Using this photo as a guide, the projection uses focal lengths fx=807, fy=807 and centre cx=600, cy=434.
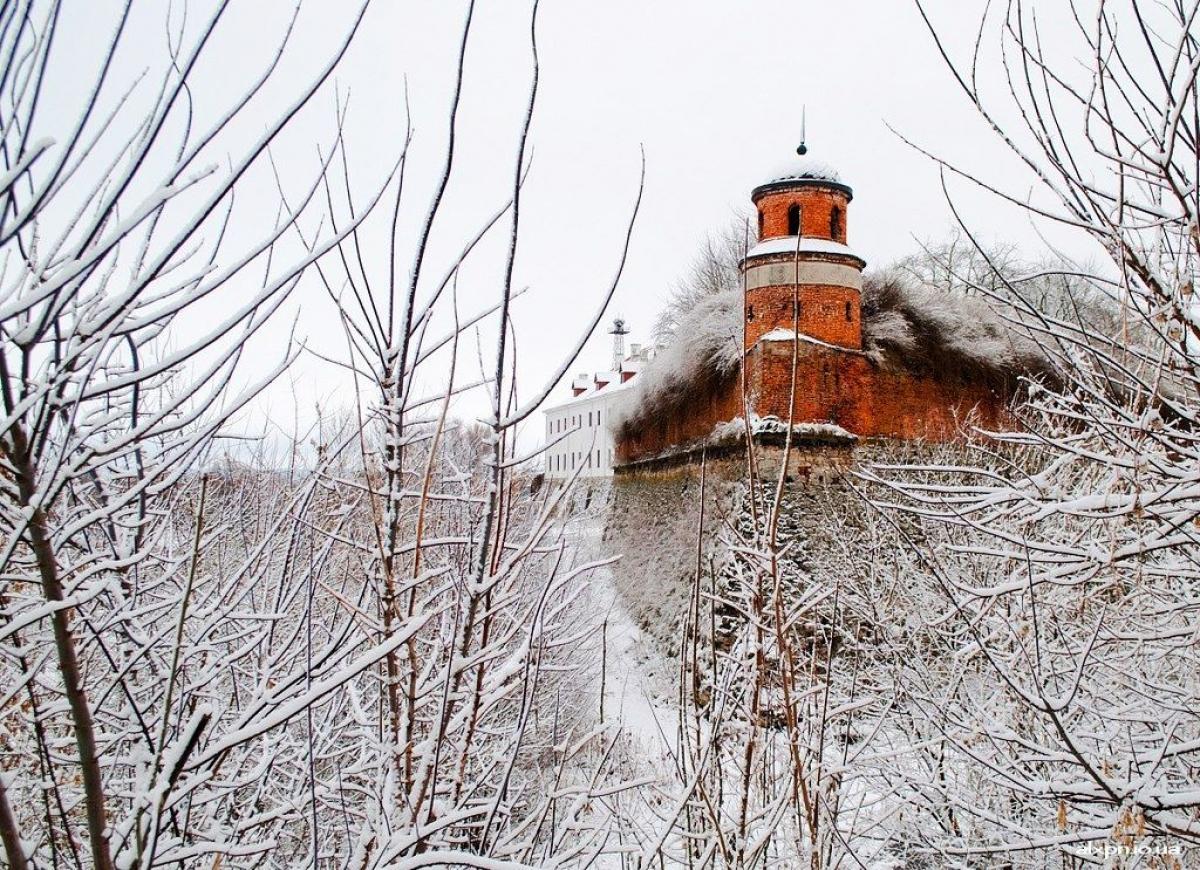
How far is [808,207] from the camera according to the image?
16344 millimetres

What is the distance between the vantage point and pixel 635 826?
8.45 ft

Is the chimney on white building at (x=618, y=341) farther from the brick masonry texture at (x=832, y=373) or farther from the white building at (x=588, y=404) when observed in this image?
the brick masonry texture at (x=832, y=373)

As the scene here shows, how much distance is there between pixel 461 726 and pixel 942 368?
17.0 metres

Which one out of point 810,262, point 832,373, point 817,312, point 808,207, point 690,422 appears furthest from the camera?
point 690,422

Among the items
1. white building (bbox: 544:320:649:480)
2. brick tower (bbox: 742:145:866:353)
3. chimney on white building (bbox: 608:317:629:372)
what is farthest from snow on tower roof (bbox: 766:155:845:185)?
chimney on white building (bbox: 608:317:629:372)

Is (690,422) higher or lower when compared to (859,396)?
lower

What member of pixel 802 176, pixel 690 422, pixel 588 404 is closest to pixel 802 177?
pixel 802 176

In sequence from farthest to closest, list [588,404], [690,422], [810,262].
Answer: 1. [588,404]
2. [690,422]
3. [810,262]

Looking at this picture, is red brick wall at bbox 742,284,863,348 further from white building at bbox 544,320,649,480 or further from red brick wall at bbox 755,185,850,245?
white building at bbox 544,320,649,480

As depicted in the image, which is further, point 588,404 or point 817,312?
point 588,404

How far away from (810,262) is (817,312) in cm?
99

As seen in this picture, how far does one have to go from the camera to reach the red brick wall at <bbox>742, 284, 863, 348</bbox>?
15961 mm

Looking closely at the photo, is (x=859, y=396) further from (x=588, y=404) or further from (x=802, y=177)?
(x=588, y=404)

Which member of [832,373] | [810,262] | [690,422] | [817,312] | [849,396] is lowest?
[690,422]
